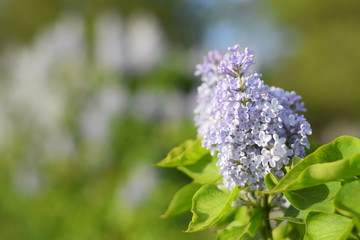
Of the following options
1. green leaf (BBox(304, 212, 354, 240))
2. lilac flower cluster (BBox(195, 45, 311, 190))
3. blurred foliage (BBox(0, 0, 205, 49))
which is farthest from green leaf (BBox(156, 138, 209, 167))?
blurred foliage (BBox(0, 0, 205, 49))

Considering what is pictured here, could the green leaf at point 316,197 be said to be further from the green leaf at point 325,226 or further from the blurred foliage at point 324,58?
the blurred foliage at point 324,58

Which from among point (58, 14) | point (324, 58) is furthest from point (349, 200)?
point (58, 14)

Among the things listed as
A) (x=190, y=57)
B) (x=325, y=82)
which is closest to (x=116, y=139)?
(x=190, y=57)

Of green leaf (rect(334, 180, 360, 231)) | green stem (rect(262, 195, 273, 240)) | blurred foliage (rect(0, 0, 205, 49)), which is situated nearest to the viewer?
green leaf (rect(334, 180, 360, 231))

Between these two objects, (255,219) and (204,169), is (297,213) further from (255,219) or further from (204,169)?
(204,169)

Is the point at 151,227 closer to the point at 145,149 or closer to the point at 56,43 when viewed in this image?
the point at 145,149

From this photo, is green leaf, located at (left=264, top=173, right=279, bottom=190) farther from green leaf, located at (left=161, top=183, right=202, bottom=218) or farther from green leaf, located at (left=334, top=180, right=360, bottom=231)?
green leaf, located at (left=161, top=183, right=202, bottom=218)
